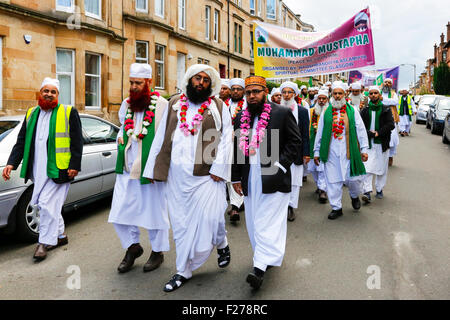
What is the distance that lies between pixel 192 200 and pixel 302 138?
2.93 metres

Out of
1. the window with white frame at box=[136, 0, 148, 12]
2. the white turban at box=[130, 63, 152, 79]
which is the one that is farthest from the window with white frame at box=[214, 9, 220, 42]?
the white turban at box=[130, 63, 152, 79]

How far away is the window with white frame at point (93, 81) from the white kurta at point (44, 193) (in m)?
12.6

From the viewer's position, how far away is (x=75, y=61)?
16.0 m

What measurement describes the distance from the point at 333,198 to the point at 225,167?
3020 mm

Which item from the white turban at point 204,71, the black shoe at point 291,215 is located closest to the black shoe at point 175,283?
the white turban at point 204,71

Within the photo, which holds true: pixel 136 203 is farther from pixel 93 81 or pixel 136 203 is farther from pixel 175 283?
pixel 93 81

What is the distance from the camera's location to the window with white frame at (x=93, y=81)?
1720 centimetres

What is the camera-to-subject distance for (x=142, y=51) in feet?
68.0

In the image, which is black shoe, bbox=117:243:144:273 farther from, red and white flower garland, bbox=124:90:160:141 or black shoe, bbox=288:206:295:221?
black shoe, bbox=288:206:295:221

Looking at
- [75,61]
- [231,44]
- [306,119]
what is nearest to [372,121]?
[306,119]

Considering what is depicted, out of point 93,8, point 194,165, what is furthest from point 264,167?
point 93,8

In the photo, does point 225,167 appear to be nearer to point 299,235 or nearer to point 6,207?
point 299,235

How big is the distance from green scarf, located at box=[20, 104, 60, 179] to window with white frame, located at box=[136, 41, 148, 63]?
1603 cm
